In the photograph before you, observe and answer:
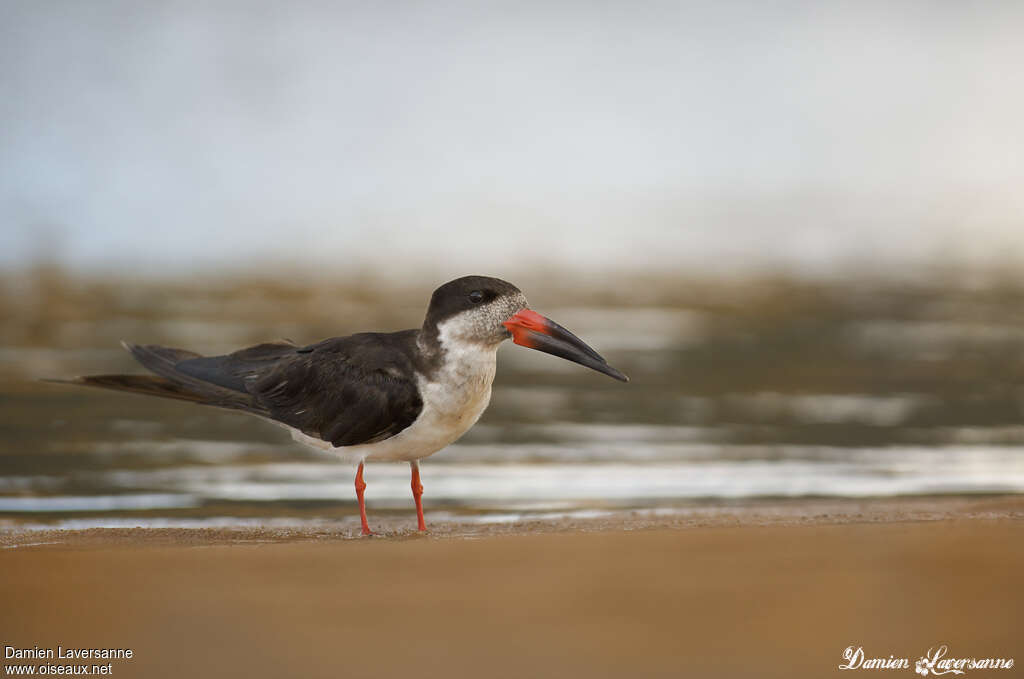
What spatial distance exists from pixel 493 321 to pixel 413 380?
15.3 inches

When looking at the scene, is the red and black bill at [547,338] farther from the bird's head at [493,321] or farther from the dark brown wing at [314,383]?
the dark brown wing at [314,383]

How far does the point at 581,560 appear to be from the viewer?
4.47m

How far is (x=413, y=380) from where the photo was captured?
211 inches

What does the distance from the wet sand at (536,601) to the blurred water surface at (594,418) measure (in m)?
→ 1.48

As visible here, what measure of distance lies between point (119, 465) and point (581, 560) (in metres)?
3.32

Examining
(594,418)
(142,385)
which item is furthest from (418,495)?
(594,418)

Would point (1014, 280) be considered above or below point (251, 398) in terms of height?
above

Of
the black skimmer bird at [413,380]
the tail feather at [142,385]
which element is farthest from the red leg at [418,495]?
the tail feather at [142,385]

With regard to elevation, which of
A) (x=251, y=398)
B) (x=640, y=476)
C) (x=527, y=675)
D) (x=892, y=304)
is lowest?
(x=527, y=675)

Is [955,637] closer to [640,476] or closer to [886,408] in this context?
[640,476]

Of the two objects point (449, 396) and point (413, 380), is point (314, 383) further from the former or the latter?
point (449, 396)

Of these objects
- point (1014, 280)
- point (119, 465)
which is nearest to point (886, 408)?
point (119, 465)

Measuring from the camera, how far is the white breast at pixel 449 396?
5324mm

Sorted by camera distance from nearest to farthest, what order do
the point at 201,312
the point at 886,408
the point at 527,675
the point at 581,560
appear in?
1. the point at 527,675
2. the point at 581,560
3. the point at 886,408
4. the point at 201,312
